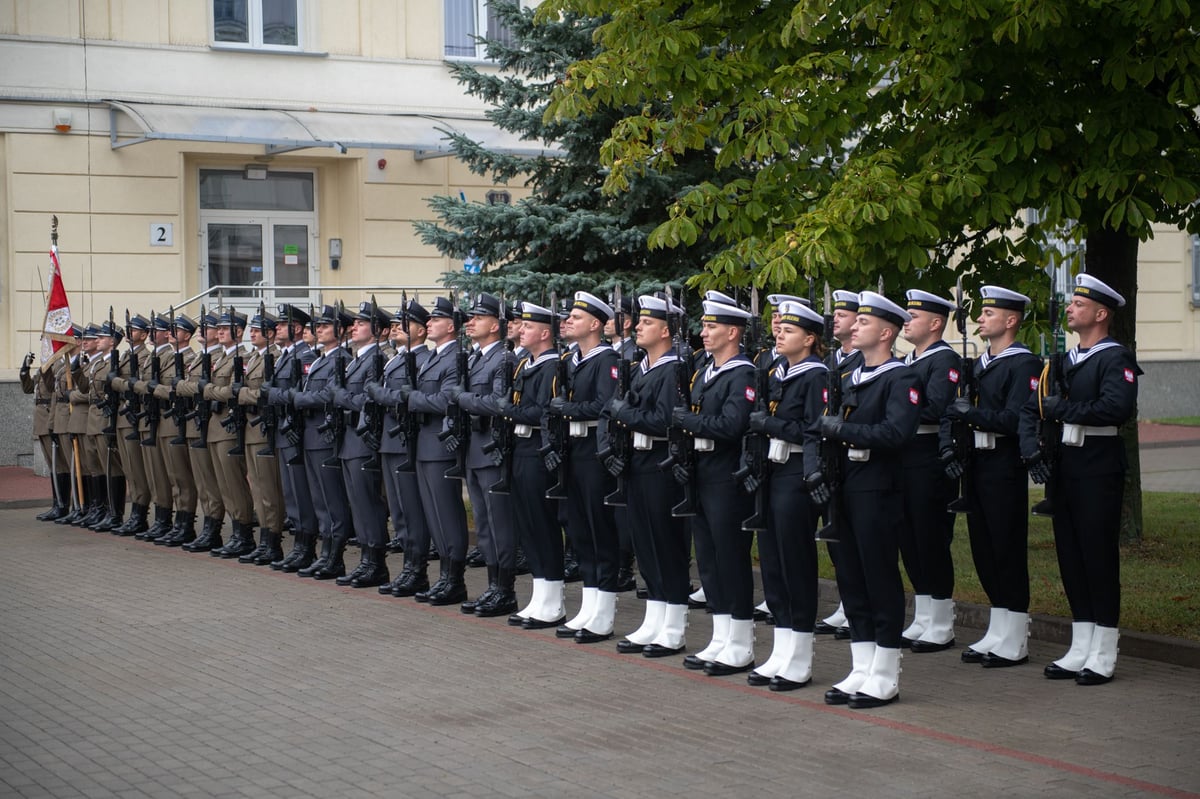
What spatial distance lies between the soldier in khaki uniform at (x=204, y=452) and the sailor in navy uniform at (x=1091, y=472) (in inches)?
340

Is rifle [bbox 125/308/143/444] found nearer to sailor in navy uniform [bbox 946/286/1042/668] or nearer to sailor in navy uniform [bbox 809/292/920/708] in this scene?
sailor in navy uniform [bbox 946/286/1042/668]

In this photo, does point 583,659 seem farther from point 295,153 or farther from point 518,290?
point 295,153

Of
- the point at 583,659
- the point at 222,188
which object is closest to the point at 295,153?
the point at 222,188

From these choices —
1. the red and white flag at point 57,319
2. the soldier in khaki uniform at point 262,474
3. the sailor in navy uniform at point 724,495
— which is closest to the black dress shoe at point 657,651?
the sailor in navy uniform at point 724,495

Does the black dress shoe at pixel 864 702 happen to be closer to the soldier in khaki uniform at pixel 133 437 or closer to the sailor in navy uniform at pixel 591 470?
the sailor in navy uniform at pixel 591 470

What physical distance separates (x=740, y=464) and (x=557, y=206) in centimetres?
807

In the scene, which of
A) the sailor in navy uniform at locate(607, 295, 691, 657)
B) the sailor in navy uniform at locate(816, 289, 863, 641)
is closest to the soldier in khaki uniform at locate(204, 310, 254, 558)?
the sailor in navy uniform at locate(607, 295, 691, 657)

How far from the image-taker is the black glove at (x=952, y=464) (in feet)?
31.6

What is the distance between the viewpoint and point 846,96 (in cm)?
1237

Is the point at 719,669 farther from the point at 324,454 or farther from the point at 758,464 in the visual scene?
the point at 324,454

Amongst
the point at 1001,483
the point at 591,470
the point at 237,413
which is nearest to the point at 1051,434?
the point at 1001,483

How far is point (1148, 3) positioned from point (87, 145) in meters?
16.7

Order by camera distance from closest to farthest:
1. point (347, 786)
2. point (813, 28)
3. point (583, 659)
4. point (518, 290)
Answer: point (347, 786), point (583, 659), point (813, 28), point (518, 290)

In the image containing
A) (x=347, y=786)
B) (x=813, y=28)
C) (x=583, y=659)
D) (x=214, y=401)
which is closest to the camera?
(x=347, y=786)
